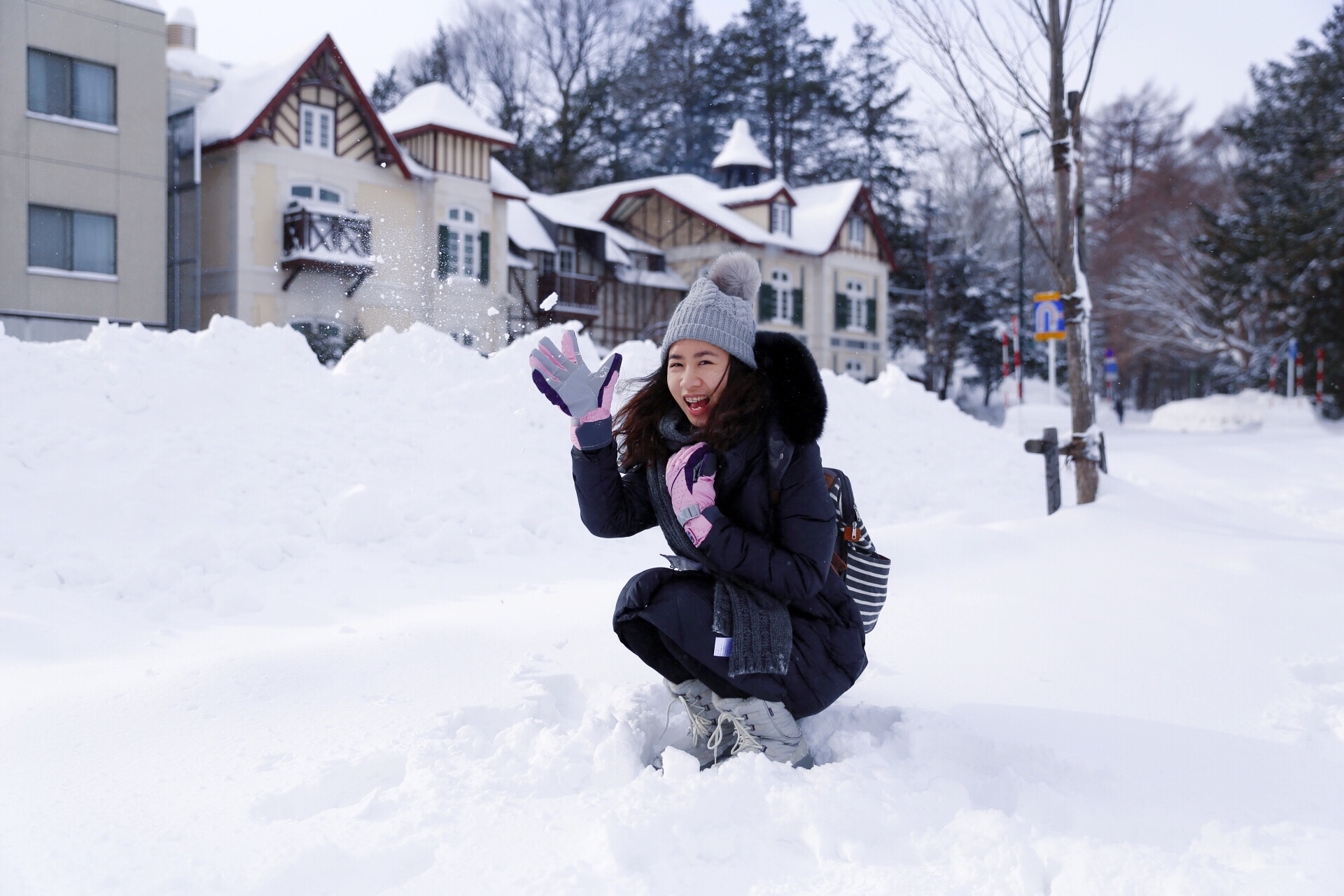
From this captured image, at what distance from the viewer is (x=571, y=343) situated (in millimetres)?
2387

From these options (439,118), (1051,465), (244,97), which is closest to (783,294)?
(439,118)

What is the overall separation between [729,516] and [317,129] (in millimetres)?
16826

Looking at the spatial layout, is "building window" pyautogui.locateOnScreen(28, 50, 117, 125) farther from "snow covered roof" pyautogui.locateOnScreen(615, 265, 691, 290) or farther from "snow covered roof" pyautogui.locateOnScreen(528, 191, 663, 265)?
"snow covered roof" pyautogui.locateOnScreen(615, 265, 691, 290)

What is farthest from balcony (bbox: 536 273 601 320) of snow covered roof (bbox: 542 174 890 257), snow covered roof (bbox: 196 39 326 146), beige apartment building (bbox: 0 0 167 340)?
beige apartment building (bbox: 0 0 167 340)

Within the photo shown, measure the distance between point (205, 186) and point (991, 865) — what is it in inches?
698

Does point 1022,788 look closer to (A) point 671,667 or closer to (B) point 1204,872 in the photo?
(B) point 1204,872

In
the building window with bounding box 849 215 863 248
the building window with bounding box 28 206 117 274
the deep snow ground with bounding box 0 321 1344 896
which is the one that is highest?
the building window with bounding box 849 215 863 248

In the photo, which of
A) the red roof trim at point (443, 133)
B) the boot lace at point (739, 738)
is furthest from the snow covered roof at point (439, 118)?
the boot lace at point (739, 738)

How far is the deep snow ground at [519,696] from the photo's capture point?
6.54 ft

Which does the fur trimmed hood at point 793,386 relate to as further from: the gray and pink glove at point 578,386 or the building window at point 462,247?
the building window at point 462,247

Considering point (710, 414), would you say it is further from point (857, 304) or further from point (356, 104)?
point (857, 304)

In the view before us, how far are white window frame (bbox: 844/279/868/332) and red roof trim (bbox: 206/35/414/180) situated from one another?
14.2 meters

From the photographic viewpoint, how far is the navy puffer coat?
2.30 metres

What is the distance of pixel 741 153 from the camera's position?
26.6 m
